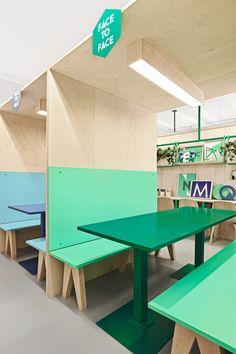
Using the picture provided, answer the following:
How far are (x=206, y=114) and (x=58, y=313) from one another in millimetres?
8821

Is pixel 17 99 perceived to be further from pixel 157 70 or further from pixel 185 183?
pixel 185 183

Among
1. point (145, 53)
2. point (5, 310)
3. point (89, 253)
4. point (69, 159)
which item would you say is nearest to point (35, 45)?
point (69, 159)

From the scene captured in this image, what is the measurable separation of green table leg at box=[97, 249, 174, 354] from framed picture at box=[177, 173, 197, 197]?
390 cm

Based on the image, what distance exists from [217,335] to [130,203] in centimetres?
223

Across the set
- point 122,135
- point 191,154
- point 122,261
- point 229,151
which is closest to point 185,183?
point 191,154

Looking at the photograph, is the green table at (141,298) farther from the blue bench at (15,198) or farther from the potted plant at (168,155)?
the potted plant at (168,155)

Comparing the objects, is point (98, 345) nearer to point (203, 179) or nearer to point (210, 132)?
point (203, 179)

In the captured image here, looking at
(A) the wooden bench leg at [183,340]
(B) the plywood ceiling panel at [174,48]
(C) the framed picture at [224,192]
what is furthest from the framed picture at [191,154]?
(A) the wooden bench leg at [183,340]

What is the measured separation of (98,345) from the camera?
1620 millimetres

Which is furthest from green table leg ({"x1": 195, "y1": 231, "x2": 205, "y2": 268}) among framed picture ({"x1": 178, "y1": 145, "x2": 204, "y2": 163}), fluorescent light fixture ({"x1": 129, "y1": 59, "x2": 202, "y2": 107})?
framed picture ({"x1": 178, "y1": 145, "x2": 204, "y2": 163})

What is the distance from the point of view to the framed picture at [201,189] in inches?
199

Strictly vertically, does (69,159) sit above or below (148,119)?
below

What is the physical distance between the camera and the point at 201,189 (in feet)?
17.0

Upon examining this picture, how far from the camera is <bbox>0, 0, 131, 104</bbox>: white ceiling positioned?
3.27m
